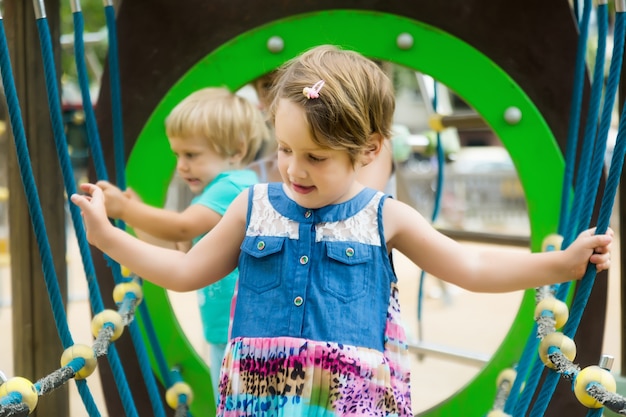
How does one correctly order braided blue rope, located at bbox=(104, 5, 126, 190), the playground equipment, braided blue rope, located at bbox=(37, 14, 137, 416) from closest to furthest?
braided blue rope, located at bbox=(37, 14, 137, 416) → braided blue rope, located at bbox=(104, 5, 126, 190) → the playground equipment

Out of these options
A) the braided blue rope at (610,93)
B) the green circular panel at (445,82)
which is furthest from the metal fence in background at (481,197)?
the braided blue rope at (610,93)

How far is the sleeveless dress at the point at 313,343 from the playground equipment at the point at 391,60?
701 mm

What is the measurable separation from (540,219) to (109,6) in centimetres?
106

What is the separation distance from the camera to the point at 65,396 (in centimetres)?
193

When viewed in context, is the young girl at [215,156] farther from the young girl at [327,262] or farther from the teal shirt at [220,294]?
the young girl at [327,262]

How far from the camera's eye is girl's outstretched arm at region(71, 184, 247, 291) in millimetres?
1191

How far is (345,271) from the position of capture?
3.83 feet

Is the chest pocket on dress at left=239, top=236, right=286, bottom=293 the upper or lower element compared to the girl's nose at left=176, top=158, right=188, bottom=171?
lower

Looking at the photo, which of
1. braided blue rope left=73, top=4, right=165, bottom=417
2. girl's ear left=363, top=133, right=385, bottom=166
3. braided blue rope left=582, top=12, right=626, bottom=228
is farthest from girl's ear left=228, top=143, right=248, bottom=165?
braided blue rope left=582, top=12, right=626, bottom=228

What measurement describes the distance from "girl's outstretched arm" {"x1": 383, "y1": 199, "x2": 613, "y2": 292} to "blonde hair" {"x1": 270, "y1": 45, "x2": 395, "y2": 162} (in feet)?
0.43

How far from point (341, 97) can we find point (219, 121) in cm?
69

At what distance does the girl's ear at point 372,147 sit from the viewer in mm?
1184

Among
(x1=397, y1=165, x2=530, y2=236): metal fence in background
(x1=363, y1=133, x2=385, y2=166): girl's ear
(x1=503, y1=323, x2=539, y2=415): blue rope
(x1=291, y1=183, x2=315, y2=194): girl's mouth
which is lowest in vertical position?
(x1=397, y1=165, x2=530, y2=236): metal fence in background

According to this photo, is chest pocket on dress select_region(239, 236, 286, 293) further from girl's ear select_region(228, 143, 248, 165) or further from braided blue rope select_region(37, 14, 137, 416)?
girl's ear select_region(228, 143, 248, 165)
